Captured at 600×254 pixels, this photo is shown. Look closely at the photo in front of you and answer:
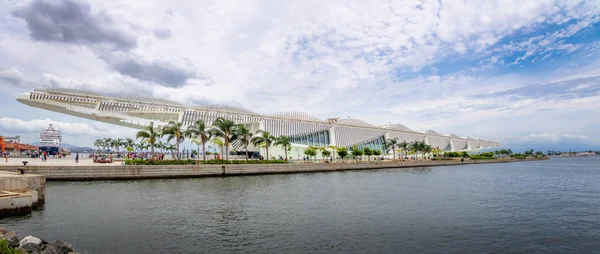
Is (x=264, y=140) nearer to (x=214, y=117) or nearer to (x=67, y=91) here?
(x=214, y=117)

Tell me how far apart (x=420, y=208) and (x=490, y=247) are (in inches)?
318

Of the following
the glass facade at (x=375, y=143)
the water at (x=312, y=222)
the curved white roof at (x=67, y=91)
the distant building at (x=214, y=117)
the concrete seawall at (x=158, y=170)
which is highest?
the curved white roof at (x=67, y=91)

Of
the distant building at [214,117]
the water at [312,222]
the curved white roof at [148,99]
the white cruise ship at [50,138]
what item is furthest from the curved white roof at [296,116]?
the white cruise ship at [50,138]

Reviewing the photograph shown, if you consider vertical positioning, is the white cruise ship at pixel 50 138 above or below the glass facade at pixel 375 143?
above

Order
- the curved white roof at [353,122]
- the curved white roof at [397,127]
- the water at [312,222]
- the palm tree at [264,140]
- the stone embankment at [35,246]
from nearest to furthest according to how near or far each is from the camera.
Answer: the stone embankment at [35,246] < the water at [312,222] < the palm tree at [264,140] < the curved white roof at [353,122] < the curved white roof at [397,127]

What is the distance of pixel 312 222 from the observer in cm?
1708

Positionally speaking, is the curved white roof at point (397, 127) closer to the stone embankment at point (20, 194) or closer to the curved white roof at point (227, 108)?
the curved white roof at point (227, 108)

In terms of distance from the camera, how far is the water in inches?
520

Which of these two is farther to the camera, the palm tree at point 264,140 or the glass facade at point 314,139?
the glass facade at point 314,139

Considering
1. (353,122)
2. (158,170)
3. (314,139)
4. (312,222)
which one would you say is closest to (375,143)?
(353,122)

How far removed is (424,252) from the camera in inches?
490

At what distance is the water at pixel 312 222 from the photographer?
1320 cm

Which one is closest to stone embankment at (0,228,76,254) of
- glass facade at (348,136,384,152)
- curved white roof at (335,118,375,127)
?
curved white roof at (335,118,375,127)

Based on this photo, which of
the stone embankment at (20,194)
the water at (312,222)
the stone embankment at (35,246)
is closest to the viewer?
the stone embankment at (35,246)
